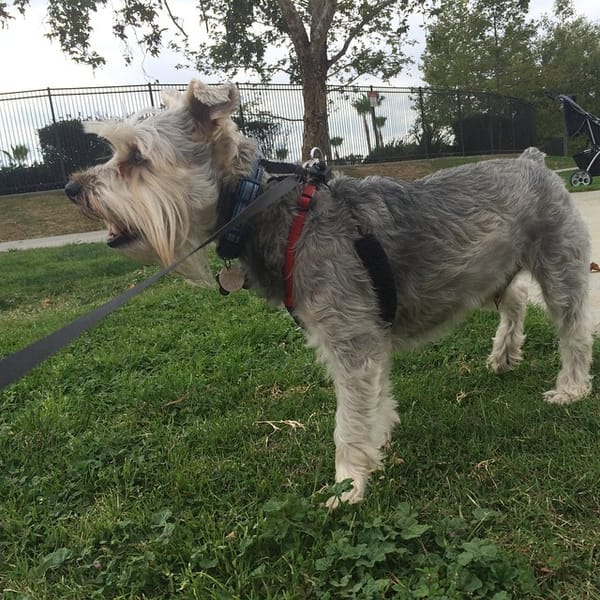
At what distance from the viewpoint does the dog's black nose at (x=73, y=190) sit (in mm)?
2852

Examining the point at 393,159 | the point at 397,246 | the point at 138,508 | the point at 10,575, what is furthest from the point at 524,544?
the point at 393,159

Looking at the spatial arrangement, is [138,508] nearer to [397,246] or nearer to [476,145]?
[397,246]

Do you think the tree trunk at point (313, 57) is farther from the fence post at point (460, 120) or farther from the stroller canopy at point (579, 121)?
the fence post at point (460, 120)

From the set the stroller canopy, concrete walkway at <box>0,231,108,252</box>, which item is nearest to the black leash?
concrete walkway at <box>0,231,108,252</box>

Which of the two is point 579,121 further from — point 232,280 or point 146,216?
point 146,216

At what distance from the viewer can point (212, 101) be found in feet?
9.59

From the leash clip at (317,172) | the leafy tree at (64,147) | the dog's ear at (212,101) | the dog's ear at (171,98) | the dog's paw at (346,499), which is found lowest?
the dog's paw at (346,499)

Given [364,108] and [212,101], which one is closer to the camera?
[212,101]

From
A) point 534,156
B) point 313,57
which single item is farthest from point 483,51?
point 534,156

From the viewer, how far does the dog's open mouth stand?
9.73ft

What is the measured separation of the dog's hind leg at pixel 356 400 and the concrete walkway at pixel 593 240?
1744 millimetres

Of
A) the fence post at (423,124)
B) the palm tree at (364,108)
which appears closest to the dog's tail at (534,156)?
the palm tree at (364,108)

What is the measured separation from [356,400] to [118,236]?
1.58m

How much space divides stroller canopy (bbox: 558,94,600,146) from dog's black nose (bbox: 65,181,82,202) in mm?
13910
